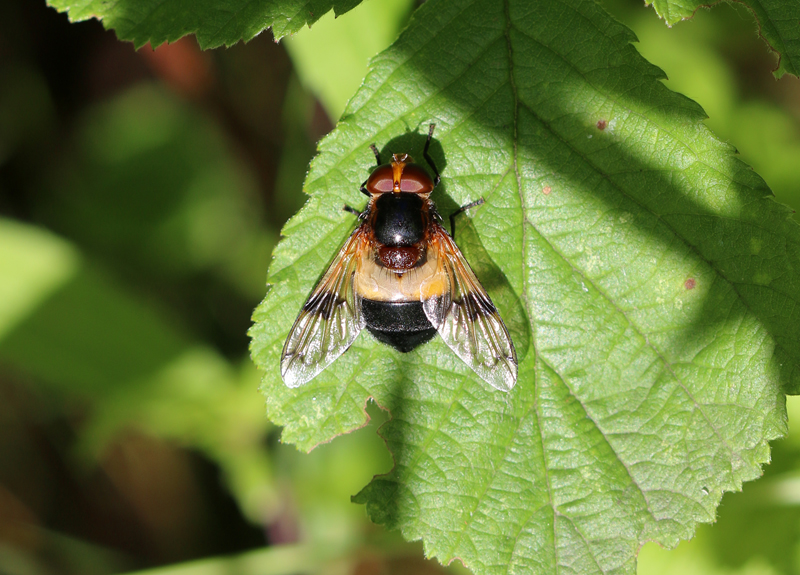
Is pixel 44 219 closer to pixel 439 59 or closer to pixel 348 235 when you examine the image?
pixel 348 235

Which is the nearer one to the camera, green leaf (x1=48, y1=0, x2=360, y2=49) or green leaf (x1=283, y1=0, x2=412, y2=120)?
green leaf (x1=48, y1=0, x2=360, y2=49)

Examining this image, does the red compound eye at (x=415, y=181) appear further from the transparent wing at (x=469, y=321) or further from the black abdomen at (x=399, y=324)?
the black abdomen at (x=399, y=324)

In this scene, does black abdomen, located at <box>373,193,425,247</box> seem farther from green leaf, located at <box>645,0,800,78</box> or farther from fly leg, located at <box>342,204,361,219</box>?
green leaf, located at <box>645,0,800,78</box>

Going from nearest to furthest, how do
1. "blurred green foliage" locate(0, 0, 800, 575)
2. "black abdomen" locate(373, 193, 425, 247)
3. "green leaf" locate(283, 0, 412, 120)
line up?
"black abdomen" locate(373, 193, 425, 247) < "green leaf" locate(283, 0, 412, 120) < "blurred green foliage" locate(0, 0, 800, 575)

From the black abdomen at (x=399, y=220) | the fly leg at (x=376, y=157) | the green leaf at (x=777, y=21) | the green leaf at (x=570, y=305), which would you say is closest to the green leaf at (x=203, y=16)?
the green leaf at (x=570, y=305)

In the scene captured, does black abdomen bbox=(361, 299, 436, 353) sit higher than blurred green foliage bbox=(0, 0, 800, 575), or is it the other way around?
black abdomen bbox=(361, 299, 436, 353)

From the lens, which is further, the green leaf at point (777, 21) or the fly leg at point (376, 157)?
the fly leg at point (376, 157)

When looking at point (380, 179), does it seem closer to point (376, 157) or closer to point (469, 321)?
point (376, 157)

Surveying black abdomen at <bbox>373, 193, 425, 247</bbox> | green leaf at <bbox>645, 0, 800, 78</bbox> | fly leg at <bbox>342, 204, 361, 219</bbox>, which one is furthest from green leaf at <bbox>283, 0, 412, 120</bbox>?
green leaf at <bbox>645, 0, 800, 78</bbox>
